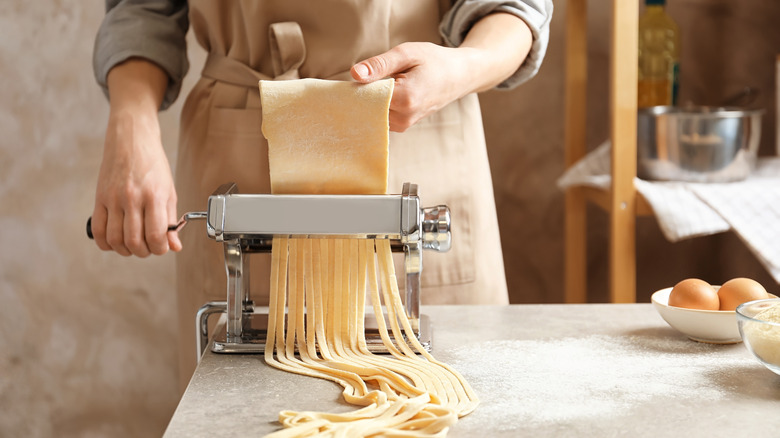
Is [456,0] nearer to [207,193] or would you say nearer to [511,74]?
[511,74]

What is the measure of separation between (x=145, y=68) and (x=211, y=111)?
11 cm

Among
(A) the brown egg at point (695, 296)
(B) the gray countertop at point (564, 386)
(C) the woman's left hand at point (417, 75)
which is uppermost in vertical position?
(C) the woman's left hand at point (417, 75)

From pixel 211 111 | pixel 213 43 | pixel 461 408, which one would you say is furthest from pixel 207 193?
pixel 461 408

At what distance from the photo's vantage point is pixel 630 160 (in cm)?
162

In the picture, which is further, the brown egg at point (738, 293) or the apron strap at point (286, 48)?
the apron strap at point (286, 48)

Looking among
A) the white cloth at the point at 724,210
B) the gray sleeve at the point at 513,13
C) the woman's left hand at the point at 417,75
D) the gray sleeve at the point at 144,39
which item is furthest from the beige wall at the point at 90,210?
the woman's left hand at the point at 417,75

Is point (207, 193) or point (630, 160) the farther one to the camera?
point (630, 160)

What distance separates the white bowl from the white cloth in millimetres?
645

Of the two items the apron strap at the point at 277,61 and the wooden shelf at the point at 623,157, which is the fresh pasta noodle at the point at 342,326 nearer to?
the apron strap at the point at 277,61

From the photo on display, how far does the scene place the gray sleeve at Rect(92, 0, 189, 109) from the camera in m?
1.17

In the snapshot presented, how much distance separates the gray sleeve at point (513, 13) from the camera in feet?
3.61

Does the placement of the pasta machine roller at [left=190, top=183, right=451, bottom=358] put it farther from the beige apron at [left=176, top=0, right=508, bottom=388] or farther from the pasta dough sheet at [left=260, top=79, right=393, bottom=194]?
the beige apron at [left=176, top=0, right=508, bottom=388]

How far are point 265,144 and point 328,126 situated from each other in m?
0.40

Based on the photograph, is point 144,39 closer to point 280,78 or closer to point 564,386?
point 280,78
